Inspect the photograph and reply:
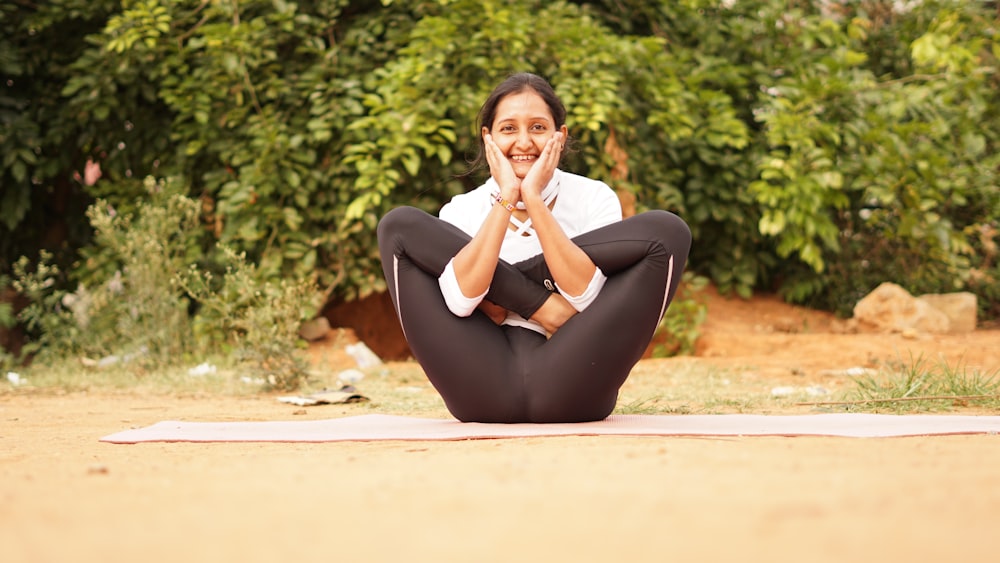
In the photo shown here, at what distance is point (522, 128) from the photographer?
3.43m

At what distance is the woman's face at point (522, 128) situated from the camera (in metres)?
3.43

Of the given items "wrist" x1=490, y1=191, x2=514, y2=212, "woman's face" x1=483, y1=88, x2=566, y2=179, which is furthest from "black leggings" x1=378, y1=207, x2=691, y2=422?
"woman's face" x1=483, y1=88, x2=566, y2=179

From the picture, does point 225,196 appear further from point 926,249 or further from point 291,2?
point 926,249

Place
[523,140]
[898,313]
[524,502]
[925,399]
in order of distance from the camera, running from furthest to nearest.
→ 1. [898,313]
2. [925,399]
3. [523,140]
4. [524,502]

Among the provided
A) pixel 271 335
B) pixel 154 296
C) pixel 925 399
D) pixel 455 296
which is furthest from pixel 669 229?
pixel 154 296

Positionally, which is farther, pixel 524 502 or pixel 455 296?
pixel 455 296

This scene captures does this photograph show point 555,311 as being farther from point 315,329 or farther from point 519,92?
point 315,329

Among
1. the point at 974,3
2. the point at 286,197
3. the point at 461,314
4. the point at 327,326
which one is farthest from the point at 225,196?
the point at 974,3

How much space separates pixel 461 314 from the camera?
3139 mm

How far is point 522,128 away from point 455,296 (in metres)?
0.71

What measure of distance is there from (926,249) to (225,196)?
16.5 feet

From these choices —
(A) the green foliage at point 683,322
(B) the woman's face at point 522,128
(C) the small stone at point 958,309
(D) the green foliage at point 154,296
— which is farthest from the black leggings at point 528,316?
(C) the small stone at point 958,309

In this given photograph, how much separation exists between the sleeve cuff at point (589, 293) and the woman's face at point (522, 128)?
19.9 inches

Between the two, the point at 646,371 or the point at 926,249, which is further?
the point at 926,249
